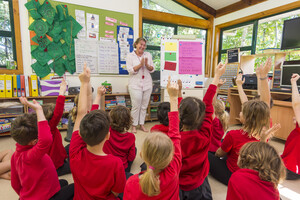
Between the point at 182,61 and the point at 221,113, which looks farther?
the point at 182,61

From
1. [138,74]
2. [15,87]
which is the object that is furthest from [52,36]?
[138,74]

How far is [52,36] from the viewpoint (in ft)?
10.4

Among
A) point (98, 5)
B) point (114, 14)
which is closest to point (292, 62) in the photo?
point (114, 14)

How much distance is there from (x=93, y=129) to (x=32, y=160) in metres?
0.38

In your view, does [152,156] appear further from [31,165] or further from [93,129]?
[31,165]

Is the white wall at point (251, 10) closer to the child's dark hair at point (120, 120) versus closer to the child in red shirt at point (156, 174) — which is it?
the child's dark hair at point (120, 120)

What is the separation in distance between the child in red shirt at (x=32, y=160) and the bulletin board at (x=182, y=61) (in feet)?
8.88

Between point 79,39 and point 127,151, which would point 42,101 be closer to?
point 79,39

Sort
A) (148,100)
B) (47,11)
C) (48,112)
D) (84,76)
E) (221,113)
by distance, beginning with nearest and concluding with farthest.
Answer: (84,76), (48,112), (221,113), (47,11), (148,100)

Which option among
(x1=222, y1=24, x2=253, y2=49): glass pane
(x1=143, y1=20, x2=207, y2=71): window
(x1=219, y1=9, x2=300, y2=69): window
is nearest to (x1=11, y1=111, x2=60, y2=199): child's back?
(x1=143, y1=20, x2=207, y2=71): window

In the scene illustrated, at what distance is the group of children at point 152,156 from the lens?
2.43ft

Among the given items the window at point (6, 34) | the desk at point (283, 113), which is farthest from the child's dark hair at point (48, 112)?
the desk at point (283, 113)

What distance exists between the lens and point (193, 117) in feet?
3.54

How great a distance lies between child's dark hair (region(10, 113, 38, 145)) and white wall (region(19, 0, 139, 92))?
2.55 meters
